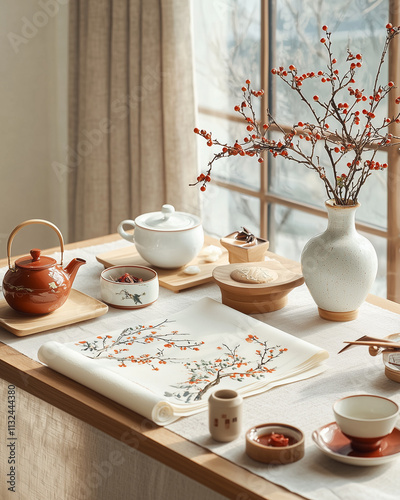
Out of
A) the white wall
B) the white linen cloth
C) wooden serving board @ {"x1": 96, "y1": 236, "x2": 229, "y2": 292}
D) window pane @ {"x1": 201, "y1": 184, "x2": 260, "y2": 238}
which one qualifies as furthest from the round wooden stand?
the white wall

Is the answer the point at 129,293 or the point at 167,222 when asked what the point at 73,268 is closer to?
the point at 129,293

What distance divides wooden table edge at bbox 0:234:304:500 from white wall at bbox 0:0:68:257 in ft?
6.66

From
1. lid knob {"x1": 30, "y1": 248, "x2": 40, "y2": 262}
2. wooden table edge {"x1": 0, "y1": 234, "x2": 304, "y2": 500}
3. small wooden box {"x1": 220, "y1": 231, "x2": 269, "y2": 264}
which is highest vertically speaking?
lid knob {"x1": 30, "y1": 248, "x2": 40, "y2": 262}

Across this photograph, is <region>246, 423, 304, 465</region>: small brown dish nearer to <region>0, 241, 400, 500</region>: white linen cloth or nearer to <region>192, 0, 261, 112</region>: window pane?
<region>0, 241, 400, 500</region>: white linen cloth

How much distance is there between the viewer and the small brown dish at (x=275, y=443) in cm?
100

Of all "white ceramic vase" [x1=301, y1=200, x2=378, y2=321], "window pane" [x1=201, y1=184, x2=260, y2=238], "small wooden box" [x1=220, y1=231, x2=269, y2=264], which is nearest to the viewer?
"white ceramic vase" [x1=301, y1=200, x2=378, y2=321]

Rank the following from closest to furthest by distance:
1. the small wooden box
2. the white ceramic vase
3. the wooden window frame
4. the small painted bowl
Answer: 1. the white ceramic vase
2. the small painted bowl
3. the small wooden box
4. the wooden window frame

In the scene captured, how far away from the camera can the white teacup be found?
3.27ft

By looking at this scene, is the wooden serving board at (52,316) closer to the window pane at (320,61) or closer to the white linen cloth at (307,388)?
the white linen cloth at (307,388)

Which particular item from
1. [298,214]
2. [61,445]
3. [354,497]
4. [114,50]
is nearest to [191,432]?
[354,497]

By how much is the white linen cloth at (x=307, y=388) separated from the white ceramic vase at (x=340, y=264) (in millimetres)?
55

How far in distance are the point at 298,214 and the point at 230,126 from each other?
0.45 m

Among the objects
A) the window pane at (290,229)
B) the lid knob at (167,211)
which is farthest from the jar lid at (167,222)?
the window pane at (290,229)

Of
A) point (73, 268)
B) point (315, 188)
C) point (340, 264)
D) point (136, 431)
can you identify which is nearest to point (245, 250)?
point (340, 264)
